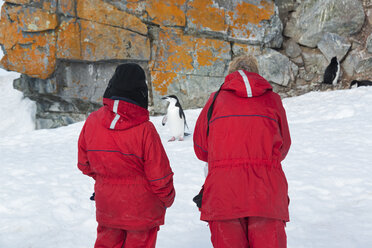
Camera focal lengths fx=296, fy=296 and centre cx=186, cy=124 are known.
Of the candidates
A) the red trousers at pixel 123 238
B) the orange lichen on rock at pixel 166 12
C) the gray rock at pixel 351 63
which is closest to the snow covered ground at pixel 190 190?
the red trousers at pixel 123 238

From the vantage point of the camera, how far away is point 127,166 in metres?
1.46

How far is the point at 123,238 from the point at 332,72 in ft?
31.4

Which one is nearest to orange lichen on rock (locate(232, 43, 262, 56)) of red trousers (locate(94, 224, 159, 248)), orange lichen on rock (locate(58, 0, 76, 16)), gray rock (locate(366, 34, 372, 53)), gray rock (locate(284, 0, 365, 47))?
gray rock (locate(284, 0, 365, 47))

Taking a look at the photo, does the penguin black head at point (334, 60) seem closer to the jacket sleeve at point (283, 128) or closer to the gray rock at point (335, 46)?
the gray rock at point (335, 46)

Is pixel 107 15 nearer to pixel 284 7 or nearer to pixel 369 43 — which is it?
pixel 284 7

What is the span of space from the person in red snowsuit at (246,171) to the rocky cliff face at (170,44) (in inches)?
310

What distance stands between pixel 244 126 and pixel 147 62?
8.07 meters

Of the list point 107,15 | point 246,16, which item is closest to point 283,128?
point 107,15

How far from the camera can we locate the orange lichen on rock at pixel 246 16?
31.0 ft

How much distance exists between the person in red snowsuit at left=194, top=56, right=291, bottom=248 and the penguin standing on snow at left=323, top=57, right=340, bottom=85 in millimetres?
9123

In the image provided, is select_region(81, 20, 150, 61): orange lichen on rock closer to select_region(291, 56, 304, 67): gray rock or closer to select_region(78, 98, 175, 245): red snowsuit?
select_region(291, 56, 304, 67): gray rock

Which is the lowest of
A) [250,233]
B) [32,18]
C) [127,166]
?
[250,233]

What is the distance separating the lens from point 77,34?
330 inches

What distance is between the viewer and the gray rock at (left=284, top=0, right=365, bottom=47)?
9633 millimetres
